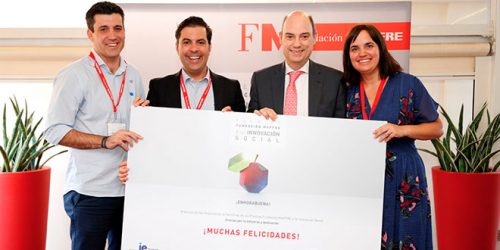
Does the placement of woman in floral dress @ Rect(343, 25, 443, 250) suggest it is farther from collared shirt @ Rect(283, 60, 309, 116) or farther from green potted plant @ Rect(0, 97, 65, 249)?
green potted plant @ Rect(0, 97, 65, 249)

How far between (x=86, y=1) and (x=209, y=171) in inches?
109

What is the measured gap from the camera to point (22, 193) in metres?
3.49

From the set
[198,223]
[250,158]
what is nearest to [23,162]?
[198,223]

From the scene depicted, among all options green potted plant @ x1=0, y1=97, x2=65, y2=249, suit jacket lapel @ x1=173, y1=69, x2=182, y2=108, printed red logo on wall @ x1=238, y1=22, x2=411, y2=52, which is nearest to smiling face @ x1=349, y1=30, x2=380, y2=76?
printed red logo on wall @ x1=238, y1=22, x2=411, y2=52

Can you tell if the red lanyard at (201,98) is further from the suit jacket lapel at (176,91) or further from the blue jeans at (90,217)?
the blue jeans at (90,217)

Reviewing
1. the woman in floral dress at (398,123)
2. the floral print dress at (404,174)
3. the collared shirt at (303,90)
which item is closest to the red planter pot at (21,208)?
the collared shirt at (303,90)

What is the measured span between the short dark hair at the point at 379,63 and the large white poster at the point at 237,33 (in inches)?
37.7

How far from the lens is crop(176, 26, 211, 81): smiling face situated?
327 centimetres

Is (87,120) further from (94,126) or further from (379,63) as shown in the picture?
(379,63)

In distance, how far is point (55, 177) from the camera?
477cm

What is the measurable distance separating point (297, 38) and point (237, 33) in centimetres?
100

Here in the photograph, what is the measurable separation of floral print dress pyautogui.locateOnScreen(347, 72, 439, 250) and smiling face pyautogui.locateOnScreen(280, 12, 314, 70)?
570 mm

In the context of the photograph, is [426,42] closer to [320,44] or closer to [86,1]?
[320,44]

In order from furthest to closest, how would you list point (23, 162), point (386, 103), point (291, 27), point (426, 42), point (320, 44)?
point (426, 42)
point (320, 44)
point (23, 162)
point (291, 27)
point (386, 103)
